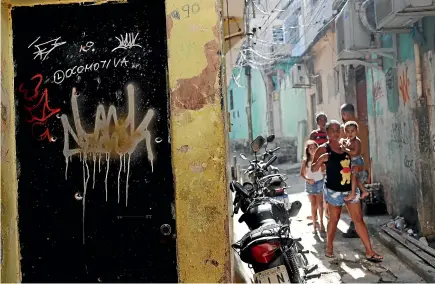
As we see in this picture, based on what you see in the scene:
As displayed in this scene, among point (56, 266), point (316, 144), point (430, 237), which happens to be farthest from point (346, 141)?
point (56, 266)

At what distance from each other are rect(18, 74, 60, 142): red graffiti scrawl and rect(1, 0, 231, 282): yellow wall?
16 centimetres

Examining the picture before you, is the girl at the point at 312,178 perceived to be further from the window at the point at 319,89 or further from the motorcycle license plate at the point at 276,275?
the window at the point at 319,89

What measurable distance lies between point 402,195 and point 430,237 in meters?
1.20

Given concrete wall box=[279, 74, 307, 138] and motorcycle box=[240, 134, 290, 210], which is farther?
concrete wall box=[279, 74, 307, 138]

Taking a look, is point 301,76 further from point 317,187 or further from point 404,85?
point 317,187

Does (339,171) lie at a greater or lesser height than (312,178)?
greater

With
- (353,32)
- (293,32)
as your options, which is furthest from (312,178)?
(293,32)

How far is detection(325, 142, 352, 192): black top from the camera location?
577cm

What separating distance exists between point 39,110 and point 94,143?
18.5 inches

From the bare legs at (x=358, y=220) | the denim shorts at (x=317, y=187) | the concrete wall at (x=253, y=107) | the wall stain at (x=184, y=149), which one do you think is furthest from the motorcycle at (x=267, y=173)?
the concrete wall at (x=253, y=107)

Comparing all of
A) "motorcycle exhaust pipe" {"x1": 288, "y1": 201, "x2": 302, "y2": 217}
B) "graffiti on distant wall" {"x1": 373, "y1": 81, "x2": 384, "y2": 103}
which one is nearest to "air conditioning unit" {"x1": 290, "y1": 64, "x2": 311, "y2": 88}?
"graffiti on distant wall" {"x1": 373, "y1": 81, "x2": 384, "y2": 103}

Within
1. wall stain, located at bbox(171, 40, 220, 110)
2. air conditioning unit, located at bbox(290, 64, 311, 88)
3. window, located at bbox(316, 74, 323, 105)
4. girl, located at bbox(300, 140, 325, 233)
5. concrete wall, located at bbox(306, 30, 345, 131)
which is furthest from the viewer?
air conditioning unit, located at bbox(290, 64, 311, 88)

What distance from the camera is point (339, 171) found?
227 inches

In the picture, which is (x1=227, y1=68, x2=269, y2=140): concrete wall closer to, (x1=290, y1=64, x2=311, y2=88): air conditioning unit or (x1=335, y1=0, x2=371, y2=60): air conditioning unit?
(x1=290, y1=64, x2=311, y2=88): air conditioning unit
